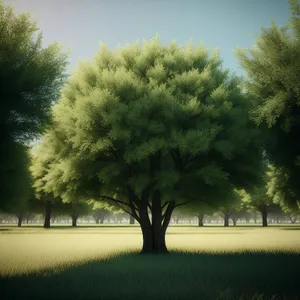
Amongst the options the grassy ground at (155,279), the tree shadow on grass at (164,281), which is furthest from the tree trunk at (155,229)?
the tree shadow on grass at (164,281)

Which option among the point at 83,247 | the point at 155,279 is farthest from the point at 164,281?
the point at 83,247

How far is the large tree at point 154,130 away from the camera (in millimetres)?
16156

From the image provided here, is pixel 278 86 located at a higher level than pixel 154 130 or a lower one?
higher

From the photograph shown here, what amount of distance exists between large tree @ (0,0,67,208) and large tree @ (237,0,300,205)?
8690 mm

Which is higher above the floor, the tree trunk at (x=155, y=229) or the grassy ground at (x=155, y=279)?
the tree trunk at (x=155, y=229)

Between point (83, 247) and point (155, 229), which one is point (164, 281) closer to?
point (155, 229)

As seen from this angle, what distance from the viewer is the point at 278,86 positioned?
44.9 ft

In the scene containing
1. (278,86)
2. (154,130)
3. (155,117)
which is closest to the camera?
(278,86)

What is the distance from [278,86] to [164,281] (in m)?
9.31

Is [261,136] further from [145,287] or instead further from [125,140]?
[145,287]

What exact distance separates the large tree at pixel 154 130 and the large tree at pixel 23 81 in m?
3.29

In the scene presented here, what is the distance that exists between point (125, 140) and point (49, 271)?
23.5 feet

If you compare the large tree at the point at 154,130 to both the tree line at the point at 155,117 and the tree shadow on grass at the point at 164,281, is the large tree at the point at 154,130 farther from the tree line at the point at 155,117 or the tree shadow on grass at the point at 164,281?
the tree shadow on grass at the point at 164,281

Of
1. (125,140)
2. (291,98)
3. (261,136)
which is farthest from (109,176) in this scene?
(291,98)
